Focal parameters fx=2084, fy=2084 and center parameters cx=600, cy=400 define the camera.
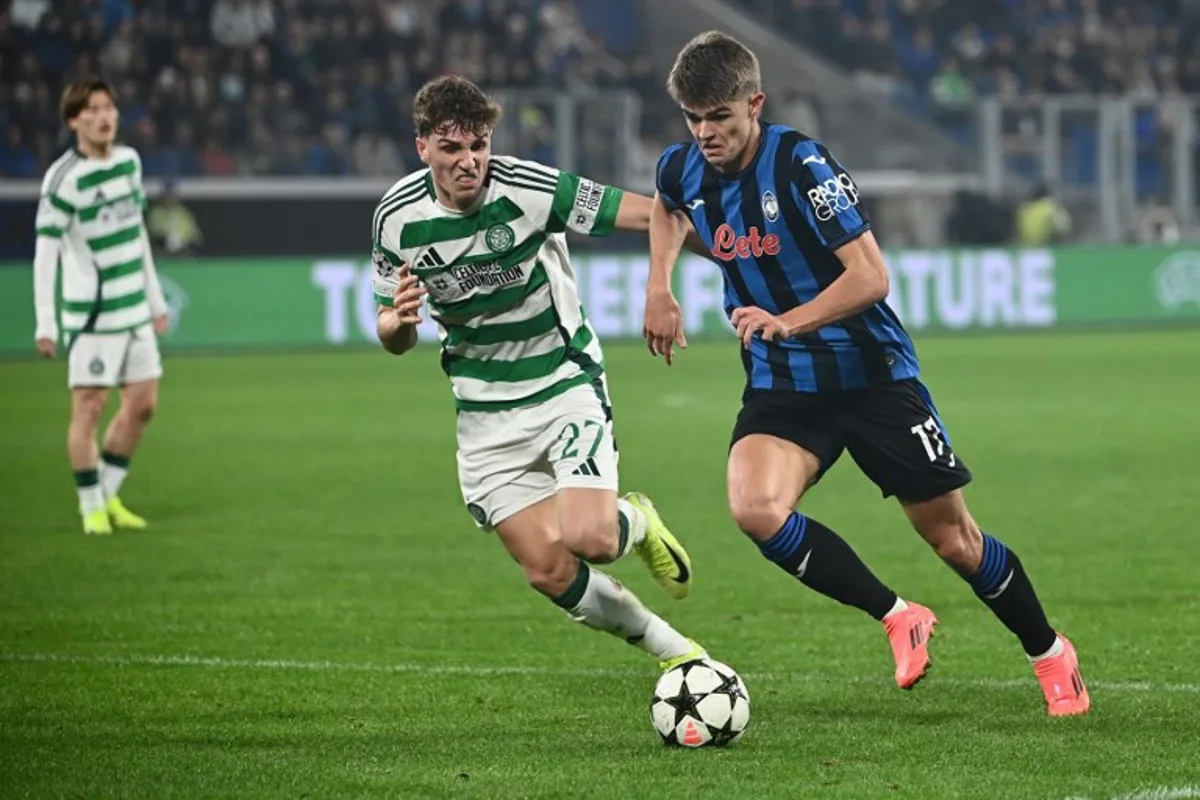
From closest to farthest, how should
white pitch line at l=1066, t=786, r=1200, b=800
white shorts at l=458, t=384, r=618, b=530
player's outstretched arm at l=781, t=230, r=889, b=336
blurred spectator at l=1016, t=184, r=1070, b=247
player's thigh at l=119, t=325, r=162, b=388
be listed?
white pitch line at l=1066, t=786, r=1200, b=800, player's outstretched arm at l=781, t=230, r=889, b=336, white shorts at l=458, t=384, r=618, b=530, player's thigh at l=119, t=325, r=162, b=388, blurred spectator at l=1016, t=184, r=1070, b=247

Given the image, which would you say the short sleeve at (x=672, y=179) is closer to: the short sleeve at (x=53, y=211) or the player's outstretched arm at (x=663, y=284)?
the player's outstretched arm at (x=663, y=284)

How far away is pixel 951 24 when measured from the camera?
33094 mm

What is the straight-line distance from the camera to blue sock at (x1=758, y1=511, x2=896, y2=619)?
6.07m

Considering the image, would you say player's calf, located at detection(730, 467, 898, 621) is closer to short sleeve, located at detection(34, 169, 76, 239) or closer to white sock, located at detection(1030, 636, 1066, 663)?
white sock, located at detection(1030, 636, 1066, 663)

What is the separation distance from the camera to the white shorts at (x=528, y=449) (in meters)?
6.38

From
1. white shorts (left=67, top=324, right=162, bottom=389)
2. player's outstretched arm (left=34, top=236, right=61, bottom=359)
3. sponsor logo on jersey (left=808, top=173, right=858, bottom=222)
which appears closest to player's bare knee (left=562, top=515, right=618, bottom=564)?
sponsor logo on jersey (left=808, top=173, right=858, bottom=222)

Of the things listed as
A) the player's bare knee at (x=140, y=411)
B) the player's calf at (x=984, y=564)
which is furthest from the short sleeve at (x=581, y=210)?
the player's bare knee at (x=140, y=411)

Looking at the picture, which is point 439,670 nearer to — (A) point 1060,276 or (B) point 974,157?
(A) point 1060,276

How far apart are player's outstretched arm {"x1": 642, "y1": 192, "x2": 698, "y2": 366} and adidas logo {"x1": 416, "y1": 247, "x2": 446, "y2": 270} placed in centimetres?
65

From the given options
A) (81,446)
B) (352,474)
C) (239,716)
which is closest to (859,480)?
(352,474)

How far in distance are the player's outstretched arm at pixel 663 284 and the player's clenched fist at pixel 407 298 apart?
66 cm

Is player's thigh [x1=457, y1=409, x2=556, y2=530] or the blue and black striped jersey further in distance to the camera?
player's thigh [x1=457, y1=409, x2=556, y2=530]

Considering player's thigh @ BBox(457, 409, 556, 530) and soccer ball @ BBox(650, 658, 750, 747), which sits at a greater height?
player's thigh @ BBox(457, 409, 556, 530)

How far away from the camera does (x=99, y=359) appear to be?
1080 centimetres
